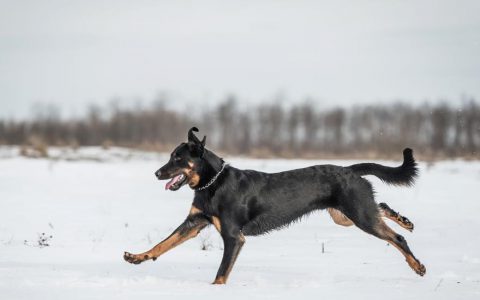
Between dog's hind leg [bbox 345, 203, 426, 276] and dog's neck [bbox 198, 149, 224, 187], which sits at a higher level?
dog's neck [bbox 198, 149, 224, 187]

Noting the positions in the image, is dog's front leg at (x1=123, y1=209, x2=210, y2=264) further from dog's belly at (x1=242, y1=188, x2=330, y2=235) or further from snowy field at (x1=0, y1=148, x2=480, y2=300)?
dog's belly at (x1=242, y1=188, x2=330, y2=235)

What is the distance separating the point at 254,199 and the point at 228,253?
683 millimetres

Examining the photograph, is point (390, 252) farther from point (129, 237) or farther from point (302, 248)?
point (129, 237)

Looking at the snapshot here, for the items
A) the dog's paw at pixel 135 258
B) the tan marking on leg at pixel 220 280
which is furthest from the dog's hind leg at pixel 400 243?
the dog's paw at pixel 135 258

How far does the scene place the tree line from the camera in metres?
57.4

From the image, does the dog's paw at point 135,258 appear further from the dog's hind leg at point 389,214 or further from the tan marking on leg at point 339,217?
the dog's hind leg at point 389,214

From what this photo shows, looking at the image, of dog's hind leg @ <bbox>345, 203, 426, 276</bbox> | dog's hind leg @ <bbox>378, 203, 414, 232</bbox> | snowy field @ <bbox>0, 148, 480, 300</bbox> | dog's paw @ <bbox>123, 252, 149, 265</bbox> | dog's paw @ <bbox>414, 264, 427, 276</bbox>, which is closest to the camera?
snowy field @ <bbox>0, 148, 480, 300</bbox>

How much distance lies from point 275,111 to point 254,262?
59234mm

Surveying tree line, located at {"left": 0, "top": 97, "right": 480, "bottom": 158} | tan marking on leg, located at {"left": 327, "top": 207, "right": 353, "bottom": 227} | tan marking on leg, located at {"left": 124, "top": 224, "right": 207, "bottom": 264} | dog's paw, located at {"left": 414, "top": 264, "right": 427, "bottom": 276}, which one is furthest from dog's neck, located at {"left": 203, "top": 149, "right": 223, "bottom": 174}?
tree line, located at {"left": 0, "top": 97, "right": 480, "bottom": 158}

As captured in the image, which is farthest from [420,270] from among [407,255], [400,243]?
[400,243]

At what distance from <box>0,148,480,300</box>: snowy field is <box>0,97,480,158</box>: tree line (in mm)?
42426

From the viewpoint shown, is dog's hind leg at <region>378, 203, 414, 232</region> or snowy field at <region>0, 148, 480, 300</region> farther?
dog's hind leg at <region>378, 203, 414, 232</region>

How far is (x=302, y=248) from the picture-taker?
8.62 metres

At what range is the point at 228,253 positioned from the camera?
612 centimetres
